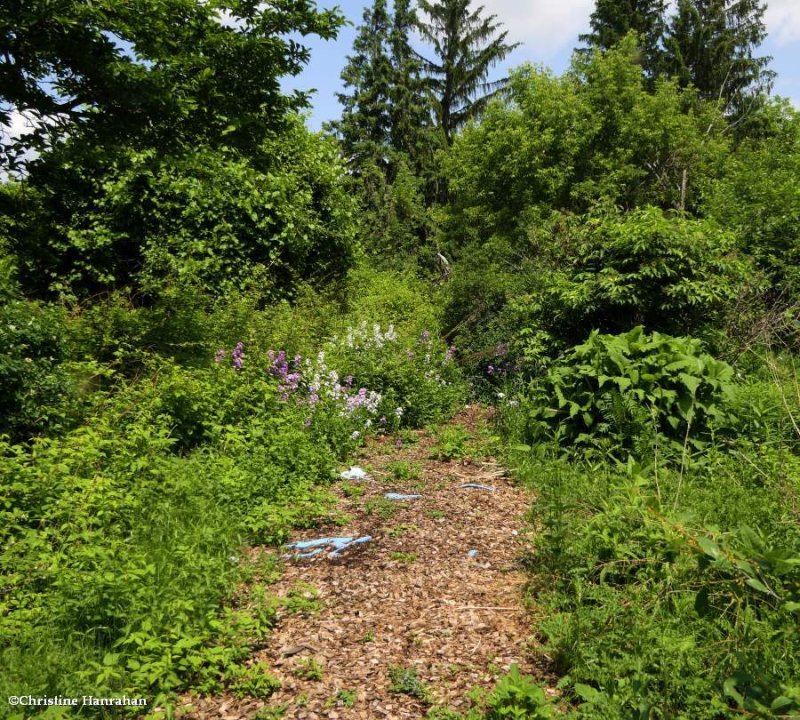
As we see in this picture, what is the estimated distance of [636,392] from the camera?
16.5ft

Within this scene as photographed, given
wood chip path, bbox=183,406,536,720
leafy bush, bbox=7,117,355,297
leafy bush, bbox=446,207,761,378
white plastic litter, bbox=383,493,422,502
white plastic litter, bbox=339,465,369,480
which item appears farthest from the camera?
leafy bush, bbox=7,117,355,297

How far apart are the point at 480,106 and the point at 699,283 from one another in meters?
24.5

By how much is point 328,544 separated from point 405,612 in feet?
3.29

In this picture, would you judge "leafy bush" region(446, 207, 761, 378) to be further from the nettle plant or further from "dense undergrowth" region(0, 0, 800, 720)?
the nettle plant

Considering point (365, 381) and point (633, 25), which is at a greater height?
point (633, 25)

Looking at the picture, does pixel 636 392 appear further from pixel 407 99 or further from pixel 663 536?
pixel 407 99

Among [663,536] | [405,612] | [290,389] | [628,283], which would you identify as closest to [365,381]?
[290,389]

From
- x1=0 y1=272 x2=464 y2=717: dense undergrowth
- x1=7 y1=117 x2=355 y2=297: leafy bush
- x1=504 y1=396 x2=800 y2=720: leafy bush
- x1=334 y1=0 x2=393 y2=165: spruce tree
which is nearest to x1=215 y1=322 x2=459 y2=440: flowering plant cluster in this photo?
x1=0 y1=272 x2=464 y2=717: dense undergrowth

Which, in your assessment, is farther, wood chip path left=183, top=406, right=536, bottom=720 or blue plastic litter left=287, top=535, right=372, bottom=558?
blue plastic litter left=287, top=535, right=372, bottom=558

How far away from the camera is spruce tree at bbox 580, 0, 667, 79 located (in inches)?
937

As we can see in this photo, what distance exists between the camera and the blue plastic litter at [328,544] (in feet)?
13.4

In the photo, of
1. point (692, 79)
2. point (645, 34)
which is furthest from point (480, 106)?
point (692, 79)

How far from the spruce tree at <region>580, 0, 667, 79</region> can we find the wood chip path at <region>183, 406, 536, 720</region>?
24.8 metres

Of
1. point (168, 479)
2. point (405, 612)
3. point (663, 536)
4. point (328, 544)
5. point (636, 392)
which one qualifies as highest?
point (636, 392)
